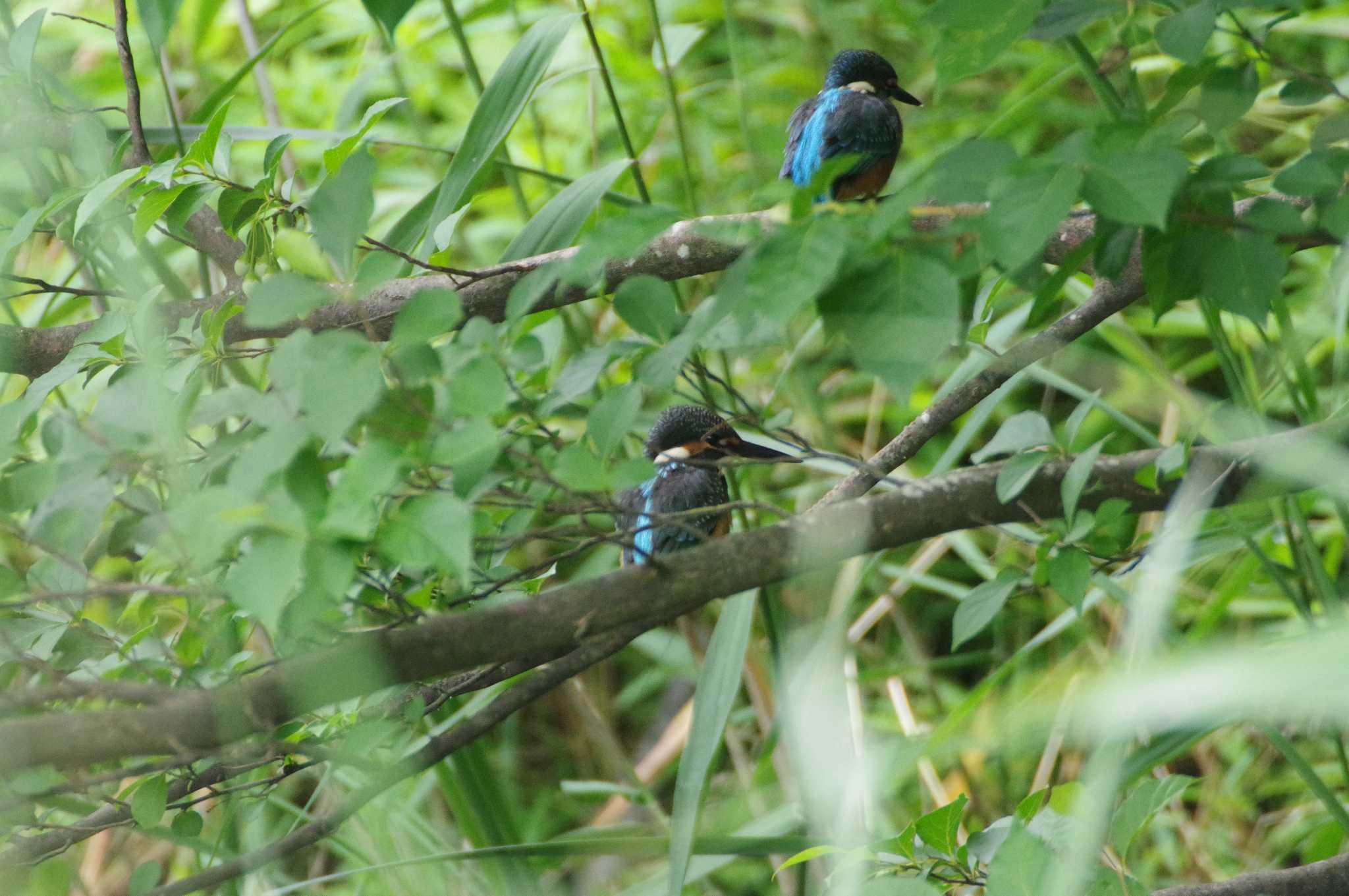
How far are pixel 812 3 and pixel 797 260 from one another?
247 cm

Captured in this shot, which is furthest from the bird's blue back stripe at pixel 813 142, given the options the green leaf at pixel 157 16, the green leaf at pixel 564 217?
the green leaf at pixel 157 16

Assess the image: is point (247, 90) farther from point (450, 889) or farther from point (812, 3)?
point (450, 889)

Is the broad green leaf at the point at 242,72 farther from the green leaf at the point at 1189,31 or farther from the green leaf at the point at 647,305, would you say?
the green leaf at the point at 1189,31

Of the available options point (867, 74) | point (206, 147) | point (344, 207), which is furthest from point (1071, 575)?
point (867, 74)

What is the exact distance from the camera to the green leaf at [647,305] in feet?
2.27

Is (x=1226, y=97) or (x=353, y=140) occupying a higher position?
(x=353, y=140)

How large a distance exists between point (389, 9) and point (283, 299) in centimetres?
33

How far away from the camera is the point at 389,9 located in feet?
2.72

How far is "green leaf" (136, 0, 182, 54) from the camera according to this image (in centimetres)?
87

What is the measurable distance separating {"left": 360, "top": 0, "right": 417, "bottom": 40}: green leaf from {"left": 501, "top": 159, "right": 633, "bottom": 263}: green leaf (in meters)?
0.30

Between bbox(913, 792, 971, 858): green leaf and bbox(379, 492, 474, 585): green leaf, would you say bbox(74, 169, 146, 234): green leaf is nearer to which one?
bbox(379, 492, 474, 585): green leaf

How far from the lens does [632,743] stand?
9.46 ft

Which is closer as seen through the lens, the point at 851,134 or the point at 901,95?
the point at 851,134

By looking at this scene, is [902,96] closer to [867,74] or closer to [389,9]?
[867,74]
